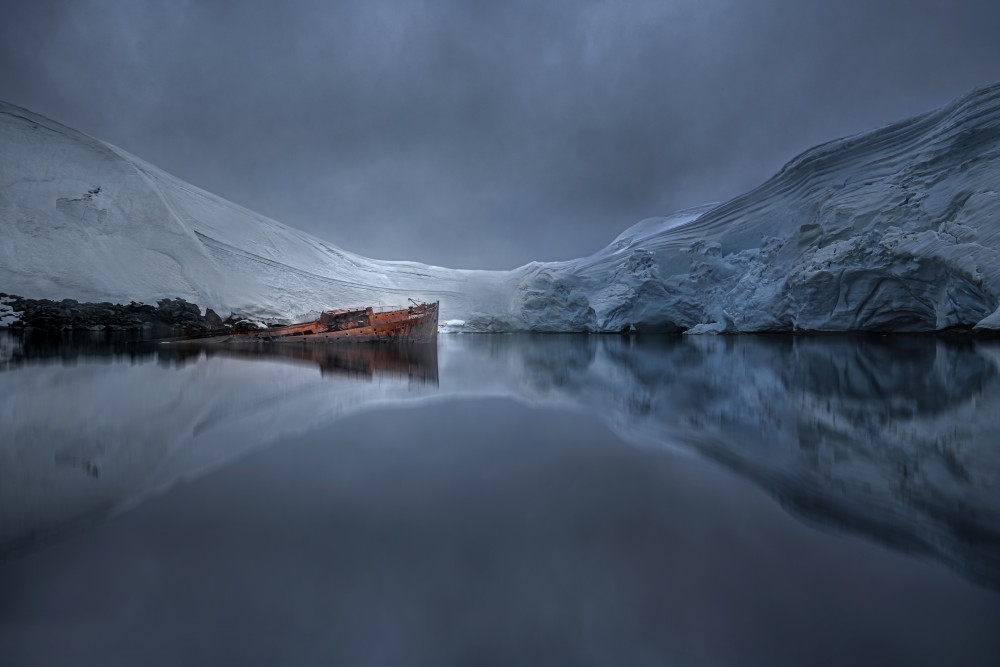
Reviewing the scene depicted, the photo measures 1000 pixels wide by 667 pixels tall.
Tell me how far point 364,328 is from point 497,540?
347 inches

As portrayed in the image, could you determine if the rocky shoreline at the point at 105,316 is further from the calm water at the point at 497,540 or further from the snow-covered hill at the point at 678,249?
the calm water at the point at 497,540

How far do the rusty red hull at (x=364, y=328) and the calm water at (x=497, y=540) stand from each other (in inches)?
297

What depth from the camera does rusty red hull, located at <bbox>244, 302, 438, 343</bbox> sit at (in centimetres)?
912

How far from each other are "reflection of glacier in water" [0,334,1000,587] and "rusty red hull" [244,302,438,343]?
5965mm

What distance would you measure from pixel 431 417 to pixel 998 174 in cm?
956

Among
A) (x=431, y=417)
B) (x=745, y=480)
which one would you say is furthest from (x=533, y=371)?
(x=745, y=480)

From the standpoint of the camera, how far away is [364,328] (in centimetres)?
907

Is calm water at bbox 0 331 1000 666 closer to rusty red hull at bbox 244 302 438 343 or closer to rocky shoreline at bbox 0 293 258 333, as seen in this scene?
rusty red hull at bbox 244 302 438 343

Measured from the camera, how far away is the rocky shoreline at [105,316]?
33.7 feet

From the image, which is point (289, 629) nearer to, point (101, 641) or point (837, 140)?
point (101, 641)

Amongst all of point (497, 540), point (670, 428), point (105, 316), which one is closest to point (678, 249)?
point (670, 428)

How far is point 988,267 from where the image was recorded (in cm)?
573

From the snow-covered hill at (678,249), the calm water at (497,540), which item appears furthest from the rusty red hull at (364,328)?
the calm water at (497,540)

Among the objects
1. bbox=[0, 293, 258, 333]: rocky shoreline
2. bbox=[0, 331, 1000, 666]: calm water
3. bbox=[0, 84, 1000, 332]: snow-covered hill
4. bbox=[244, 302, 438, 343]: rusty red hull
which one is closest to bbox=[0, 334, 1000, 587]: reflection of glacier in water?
bbox=[0, 331, 1000, 666]: calm water
